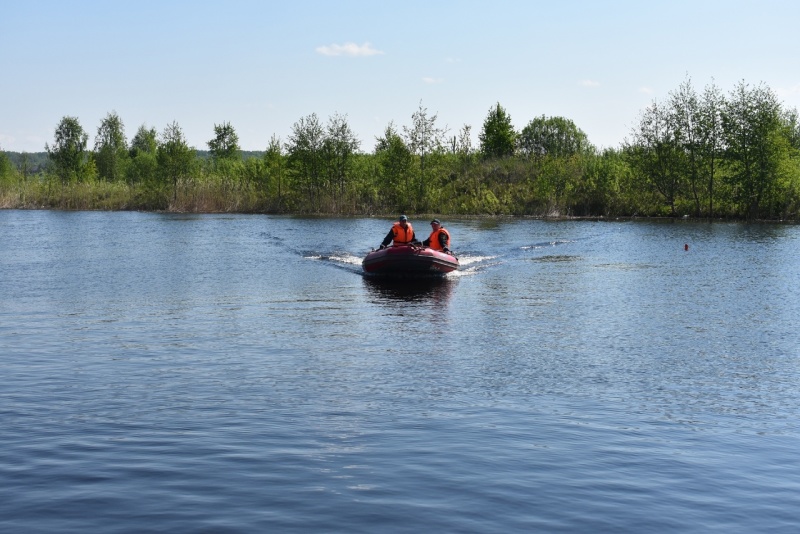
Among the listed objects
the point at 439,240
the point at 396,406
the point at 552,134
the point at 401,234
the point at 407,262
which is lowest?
the point at 396,406

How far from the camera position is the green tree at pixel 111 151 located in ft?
416

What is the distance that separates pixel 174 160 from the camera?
86625 millimetres

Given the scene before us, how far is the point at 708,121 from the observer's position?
6881 cm

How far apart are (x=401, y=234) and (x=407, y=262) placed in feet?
3.61

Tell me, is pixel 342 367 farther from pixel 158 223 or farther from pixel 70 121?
pixel 70 121

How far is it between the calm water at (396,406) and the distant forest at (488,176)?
41.4 meters

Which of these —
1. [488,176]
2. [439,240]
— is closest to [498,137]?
[488,176]

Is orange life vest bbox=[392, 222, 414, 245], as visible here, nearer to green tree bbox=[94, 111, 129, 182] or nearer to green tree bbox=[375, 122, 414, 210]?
green tree bbox=[375, 122, 414, 210]

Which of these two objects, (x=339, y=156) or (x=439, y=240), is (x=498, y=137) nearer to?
(x=339, y=156)

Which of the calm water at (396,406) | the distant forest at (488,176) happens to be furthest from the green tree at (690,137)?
the calm water at (396,406)

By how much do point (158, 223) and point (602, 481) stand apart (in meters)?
55.5

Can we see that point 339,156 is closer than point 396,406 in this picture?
No

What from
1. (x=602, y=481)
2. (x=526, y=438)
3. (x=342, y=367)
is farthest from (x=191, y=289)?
(x=602, y=481)

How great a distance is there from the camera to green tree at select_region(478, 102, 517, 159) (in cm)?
9150
